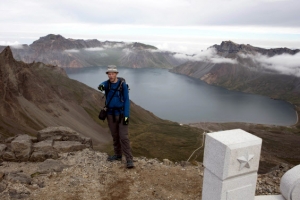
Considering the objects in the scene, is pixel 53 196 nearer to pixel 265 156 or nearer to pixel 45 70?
→ pixel 265 156

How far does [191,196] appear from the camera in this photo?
8.01m

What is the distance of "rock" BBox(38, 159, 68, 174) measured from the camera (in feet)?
31.7

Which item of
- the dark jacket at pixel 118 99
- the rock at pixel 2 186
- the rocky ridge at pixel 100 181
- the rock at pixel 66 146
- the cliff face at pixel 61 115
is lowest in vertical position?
the cliff face at pixel 61 115

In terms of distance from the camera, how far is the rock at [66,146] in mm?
12570

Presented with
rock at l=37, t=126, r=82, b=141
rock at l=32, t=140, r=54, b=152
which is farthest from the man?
rock at l=37, t=126, r=82, b=141

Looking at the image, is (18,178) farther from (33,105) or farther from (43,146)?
(33,105)

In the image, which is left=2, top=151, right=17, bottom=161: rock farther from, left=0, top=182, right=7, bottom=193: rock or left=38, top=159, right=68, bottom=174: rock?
left=0, top=182, right=7, bottom=193: rock

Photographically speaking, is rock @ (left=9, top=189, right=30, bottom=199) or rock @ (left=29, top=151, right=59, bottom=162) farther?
rock @ (left=29, top=151, right=59, bottom=162)

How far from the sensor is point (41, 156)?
36.4 ft

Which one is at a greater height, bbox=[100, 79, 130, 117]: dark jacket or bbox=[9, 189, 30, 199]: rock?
bbox=[100, 79, 130, 117]: dark jacket

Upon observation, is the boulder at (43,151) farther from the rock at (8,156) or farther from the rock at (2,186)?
the rock at (2,186)

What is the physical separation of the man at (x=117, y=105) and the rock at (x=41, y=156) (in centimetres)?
341

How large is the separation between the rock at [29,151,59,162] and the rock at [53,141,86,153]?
42.9 inches

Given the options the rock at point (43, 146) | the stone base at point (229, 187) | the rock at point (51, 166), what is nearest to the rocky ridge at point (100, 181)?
the rock at point (51, 166)
